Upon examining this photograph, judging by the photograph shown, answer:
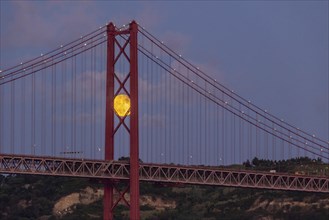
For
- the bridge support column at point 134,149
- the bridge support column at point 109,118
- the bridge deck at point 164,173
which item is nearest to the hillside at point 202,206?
the bridge deck at point 164,173

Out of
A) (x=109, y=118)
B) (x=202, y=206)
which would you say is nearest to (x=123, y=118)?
(x=109, y=118)

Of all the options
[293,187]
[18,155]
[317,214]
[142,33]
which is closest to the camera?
[18,155]

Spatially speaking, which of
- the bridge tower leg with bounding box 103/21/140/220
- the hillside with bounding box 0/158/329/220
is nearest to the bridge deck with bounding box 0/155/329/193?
the bridge tower leg with bounding box 103/21/140/220

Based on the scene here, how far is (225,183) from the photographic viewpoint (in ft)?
410

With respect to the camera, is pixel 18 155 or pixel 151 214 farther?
pixel 151 214

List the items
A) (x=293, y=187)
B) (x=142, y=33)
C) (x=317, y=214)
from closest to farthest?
(x=142, y=33), (x=293, y=187), (x=317, y=214)

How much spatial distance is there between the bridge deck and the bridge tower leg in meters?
1.28

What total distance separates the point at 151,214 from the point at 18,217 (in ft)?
68.3

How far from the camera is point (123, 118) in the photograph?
379ft

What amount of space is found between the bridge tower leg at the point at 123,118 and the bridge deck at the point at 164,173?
128 centimetres

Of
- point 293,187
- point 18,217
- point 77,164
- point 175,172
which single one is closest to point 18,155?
point 77,164

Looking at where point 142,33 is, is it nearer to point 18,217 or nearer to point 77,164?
point 77,164

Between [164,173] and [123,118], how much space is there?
7386 mm

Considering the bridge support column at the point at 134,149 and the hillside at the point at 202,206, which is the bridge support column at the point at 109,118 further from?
the hillside at the point at 202,206
